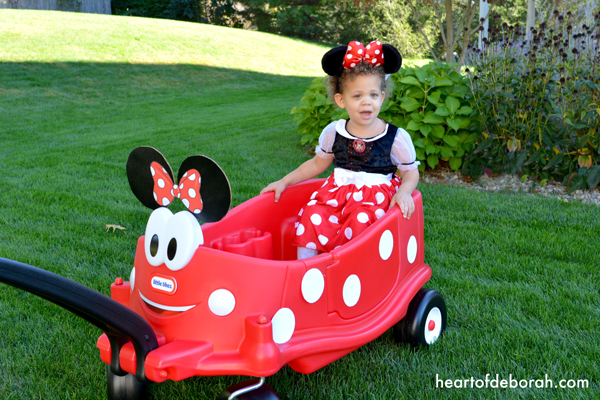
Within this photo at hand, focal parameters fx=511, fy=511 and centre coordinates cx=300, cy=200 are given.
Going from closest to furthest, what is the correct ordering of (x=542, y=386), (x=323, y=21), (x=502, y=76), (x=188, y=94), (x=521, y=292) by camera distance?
(x=542, y=386) → (x=521, y=292) → (x=502, y=76) → (x=188, y=94) → (x=323, y=21)

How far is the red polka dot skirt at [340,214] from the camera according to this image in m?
2.07

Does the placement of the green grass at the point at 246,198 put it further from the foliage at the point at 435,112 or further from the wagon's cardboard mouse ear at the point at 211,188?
the wagon's cardboard mouse ear at the point at 211,188

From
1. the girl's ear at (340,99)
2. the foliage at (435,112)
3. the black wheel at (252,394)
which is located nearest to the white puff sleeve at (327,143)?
the girl's ear at (340,99)

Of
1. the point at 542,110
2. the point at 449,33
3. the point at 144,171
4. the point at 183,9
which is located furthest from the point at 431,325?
the point at 183,9

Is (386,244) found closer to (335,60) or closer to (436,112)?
(335,60)

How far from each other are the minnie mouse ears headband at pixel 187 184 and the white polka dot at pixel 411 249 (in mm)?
787

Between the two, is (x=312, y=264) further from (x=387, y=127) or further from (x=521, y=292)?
(x=521, y=292)

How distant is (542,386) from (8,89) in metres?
9.57

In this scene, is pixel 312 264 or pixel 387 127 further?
pixel 387 127

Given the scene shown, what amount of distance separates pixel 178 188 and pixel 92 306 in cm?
54

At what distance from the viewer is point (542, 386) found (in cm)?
168

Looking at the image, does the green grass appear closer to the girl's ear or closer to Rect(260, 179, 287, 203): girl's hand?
Rect(260, 179, 287, 203): girl's hand

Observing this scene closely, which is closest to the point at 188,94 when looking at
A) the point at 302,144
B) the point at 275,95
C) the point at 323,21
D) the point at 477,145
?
the point at 275,95

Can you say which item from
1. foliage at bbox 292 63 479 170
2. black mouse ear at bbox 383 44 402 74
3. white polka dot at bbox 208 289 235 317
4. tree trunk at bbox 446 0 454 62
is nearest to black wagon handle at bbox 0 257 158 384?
white polka dot at bbox 208 289 235 317
